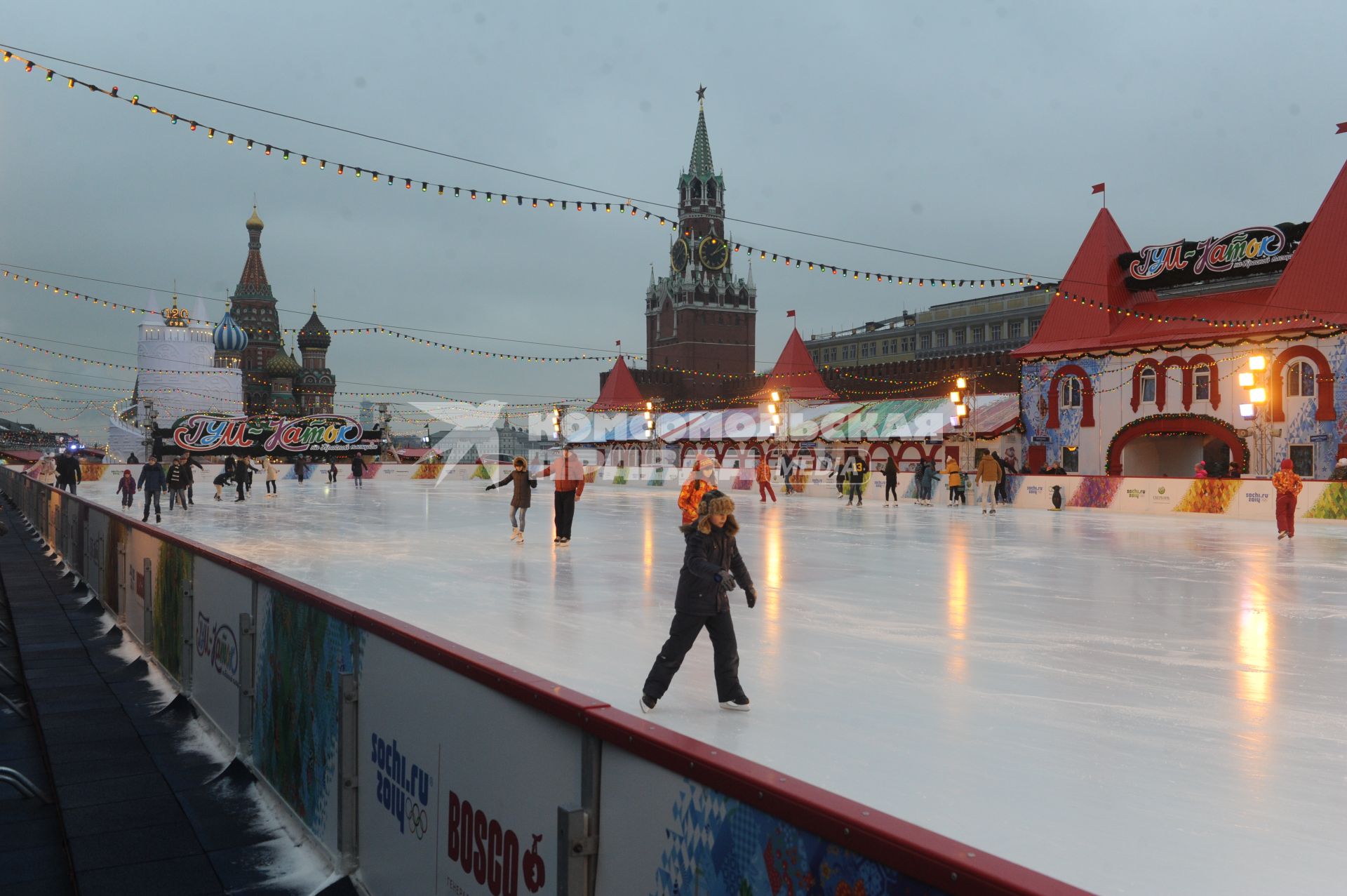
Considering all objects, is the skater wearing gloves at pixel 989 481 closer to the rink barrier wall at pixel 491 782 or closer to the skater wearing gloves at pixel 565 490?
the skater wearing gloves at pixel 565 490

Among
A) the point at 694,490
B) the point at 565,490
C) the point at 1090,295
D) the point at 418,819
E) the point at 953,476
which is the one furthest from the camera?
the point at 1090,295

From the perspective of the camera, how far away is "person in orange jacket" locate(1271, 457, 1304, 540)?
14547 mm

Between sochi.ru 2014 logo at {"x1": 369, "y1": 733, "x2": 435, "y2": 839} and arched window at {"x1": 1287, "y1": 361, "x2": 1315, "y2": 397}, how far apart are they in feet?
90.4

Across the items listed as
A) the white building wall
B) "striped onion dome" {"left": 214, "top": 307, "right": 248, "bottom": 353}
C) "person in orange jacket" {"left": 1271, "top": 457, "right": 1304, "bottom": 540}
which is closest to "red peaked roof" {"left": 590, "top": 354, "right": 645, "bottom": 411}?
the white building wall

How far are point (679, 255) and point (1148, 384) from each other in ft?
200

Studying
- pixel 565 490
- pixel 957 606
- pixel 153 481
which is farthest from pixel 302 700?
pixel 153 481

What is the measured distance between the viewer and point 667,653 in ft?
16.3

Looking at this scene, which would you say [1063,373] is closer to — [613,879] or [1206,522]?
[1206,522]

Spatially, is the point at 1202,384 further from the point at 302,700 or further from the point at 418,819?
the point at 418,819

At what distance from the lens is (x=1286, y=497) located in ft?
47.9

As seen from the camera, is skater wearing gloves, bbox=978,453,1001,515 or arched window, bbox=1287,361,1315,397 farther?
arched window, bbox=1287,361,1315,397

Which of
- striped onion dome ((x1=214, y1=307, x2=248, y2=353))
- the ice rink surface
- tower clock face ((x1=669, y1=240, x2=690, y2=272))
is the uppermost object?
tower clock face ((x1=669, y1=240, x2=690, y2=272))

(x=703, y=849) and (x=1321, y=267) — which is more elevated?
(x=1321, y=267)

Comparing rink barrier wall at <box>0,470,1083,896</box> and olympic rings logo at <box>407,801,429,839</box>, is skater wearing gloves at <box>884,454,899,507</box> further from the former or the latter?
olympic rings logo at <box>407,801,429,839</box>
